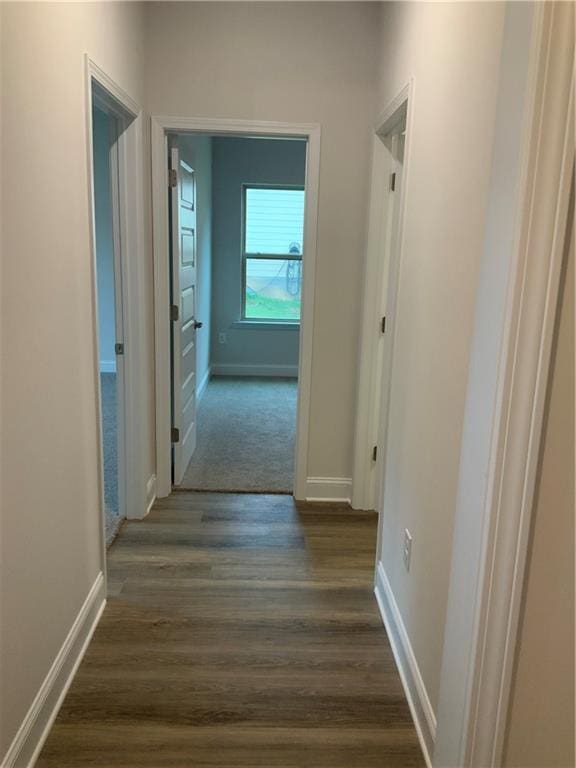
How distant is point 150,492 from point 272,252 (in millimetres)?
3930

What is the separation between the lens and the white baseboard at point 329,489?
3551 millimetres

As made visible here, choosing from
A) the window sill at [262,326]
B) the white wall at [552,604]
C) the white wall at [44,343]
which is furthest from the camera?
the window sill at [262,326]

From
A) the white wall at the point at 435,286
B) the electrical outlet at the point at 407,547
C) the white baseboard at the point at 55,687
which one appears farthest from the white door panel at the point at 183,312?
the electrical outlet at the point at 407,547

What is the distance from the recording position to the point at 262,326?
6734 millimetres

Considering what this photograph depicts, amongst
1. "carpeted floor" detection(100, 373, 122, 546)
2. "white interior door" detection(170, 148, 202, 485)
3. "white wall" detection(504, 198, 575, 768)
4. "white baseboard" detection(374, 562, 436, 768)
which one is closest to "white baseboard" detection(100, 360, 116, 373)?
"carpeted floor" detection(100, 373, 122, 546)

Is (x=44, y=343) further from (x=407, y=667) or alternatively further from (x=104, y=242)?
(x=104, y=242)

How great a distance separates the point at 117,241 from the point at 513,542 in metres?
2.30

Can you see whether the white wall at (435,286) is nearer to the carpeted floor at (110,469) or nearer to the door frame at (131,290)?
the door frame at (131,290)

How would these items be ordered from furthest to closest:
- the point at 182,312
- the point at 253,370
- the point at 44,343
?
the point at 253,370 < the point at 182,312 < the point at 44,343

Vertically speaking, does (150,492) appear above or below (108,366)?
below

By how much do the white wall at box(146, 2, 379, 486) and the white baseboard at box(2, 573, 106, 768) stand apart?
197 centimetres

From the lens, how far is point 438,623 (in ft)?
5.81

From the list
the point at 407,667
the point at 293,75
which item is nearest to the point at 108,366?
the point at 293,75

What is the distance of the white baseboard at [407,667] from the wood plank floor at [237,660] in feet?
0.11
